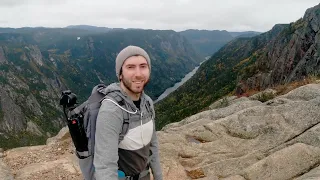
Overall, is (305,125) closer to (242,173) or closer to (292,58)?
(242,173)

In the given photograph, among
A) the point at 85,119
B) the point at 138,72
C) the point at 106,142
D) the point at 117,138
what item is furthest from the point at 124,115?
the point at 138,72

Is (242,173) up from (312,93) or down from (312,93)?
down

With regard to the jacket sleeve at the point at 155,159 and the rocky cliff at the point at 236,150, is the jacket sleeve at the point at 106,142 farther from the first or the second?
the rocky cliff at the point at 236,150

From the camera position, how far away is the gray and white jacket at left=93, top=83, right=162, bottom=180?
16.2 feet

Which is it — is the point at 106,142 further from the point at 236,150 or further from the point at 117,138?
the point at 236,150

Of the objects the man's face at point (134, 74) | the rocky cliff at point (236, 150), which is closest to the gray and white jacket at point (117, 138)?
the man's face at point (134, 74)

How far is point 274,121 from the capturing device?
17844 millimetres

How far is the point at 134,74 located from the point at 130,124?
2.72 feet

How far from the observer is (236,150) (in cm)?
1650

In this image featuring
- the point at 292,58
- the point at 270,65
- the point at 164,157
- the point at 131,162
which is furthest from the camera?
the point at 270,65

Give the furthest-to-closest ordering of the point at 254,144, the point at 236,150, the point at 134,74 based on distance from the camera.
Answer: the point at 254,144 < the point at 236,150 < the point at 134,74

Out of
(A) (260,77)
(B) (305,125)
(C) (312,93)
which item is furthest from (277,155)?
(A) (260,77)

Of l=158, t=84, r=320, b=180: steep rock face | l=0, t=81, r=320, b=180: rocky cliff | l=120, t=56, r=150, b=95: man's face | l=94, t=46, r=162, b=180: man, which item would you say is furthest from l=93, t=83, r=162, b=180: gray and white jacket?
l=158, t=84, r=320, b=180: steep rock face

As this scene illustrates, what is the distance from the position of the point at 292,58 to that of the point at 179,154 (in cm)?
5994
